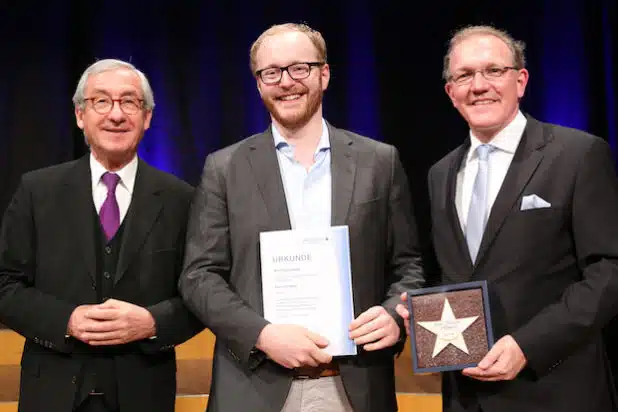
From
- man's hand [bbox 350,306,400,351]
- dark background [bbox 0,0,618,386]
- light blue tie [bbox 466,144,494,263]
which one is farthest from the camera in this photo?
dark background [bbox 0,0,618,386]

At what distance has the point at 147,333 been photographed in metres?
2.39

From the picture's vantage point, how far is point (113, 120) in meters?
2.54

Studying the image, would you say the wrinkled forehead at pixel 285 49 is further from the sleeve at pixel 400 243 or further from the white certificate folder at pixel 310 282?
the white certificate folder at pixel 310 282

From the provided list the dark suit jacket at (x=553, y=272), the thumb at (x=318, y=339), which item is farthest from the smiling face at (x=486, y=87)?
the thumb at (x=318, y=339)

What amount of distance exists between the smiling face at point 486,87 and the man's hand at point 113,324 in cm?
125

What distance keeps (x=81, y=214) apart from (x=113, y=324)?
0.42 metres

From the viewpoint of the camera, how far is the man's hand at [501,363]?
2.00 meters

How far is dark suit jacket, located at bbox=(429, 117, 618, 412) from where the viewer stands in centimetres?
205

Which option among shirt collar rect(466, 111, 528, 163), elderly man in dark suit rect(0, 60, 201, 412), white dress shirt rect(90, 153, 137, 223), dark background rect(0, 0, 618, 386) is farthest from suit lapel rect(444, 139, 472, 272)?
dark background rect(0, 0, 618, 386)

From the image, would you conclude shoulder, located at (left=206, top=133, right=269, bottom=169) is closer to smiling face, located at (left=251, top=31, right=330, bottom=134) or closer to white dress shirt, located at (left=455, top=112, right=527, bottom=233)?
smiling face, located at (left=251, top=31, right=330, bottom=134)

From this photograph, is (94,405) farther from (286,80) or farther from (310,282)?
(286,80)

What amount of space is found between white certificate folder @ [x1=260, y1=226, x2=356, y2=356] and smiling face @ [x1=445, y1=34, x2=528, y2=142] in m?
0.59

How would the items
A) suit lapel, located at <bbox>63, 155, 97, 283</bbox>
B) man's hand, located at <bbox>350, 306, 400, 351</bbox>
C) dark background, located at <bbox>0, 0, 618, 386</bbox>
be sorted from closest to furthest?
man's hand, located at <bbox>350, 306, 400, 351</bbox>, suit lapel, located at <bbox>63, 155, 97, 283</bbox>, dark background, located at <bbox>0, 0, 618, 386</bbox>

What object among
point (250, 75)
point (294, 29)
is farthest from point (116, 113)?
point (250, 75)
